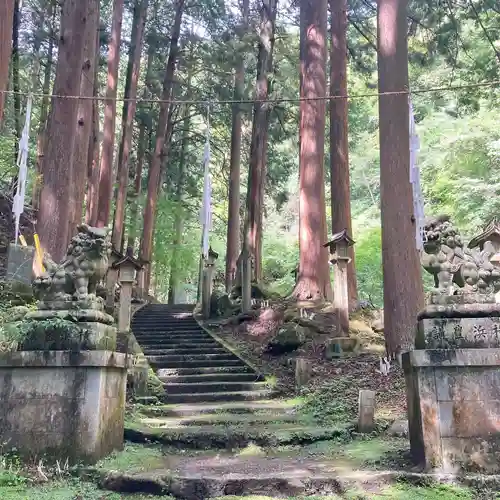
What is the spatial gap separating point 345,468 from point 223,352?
676 cm

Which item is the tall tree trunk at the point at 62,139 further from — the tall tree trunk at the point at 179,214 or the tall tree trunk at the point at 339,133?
the tall tree trunk at the point at 179,214

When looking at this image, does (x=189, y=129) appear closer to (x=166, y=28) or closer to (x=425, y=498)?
(x=166, y=28)

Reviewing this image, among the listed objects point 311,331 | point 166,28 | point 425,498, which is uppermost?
point 166,28

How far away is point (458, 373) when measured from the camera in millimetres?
5270

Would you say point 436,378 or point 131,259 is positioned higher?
point 131,259

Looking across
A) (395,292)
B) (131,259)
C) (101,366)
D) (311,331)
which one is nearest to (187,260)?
(131,259)

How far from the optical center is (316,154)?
1336cm

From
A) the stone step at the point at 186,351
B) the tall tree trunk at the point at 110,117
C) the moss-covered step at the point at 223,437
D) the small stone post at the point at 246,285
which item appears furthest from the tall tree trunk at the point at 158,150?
the moss-covered step at the point at 223,437

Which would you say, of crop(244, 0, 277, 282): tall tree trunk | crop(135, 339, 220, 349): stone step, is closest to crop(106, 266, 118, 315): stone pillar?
crop(135, 339, 220, 349): stone step

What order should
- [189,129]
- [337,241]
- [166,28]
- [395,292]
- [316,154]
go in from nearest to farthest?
[395,292]
[337,241]
[316,154]
[166,28]
[189,129]

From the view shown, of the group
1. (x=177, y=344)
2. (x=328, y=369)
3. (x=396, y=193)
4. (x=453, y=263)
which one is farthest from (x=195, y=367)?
(x=453, y=263)

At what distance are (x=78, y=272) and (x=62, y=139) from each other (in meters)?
3.97

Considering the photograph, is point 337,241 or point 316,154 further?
point 316,154

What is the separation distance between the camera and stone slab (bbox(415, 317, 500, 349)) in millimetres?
5340
